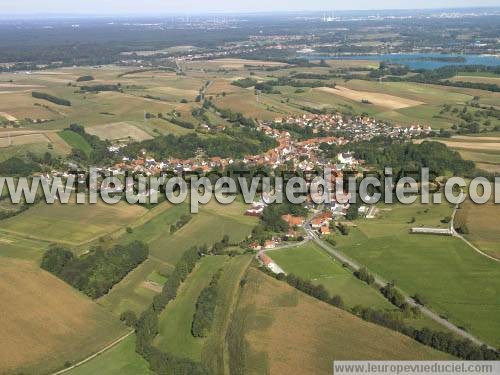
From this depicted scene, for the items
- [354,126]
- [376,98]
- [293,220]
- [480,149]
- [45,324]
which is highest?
[45,324]

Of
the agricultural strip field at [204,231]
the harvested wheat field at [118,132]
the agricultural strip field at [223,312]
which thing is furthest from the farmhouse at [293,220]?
the harvested wheat field at [118,132]

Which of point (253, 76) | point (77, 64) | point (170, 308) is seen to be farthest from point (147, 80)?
point (170, 308)

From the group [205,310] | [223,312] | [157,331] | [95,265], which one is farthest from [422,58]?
[157,331]

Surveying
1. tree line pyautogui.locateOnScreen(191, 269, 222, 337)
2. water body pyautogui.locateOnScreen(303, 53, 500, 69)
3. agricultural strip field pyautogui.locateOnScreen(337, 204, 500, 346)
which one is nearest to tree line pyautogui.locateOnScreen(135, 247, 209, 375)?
tree line pyautogui.locateOnScreen(191, 269, 222, 337)

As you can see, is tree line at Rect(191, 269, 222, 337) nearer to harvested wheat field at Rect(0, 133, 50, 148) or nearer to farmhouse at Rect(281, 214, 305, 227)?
farmhouse at Rect(281, 214, 305, 227)

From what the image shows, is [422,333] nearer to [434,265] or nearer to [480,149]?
[434,265]

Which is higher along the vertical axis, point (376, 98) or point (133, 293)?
point (133, 293)
